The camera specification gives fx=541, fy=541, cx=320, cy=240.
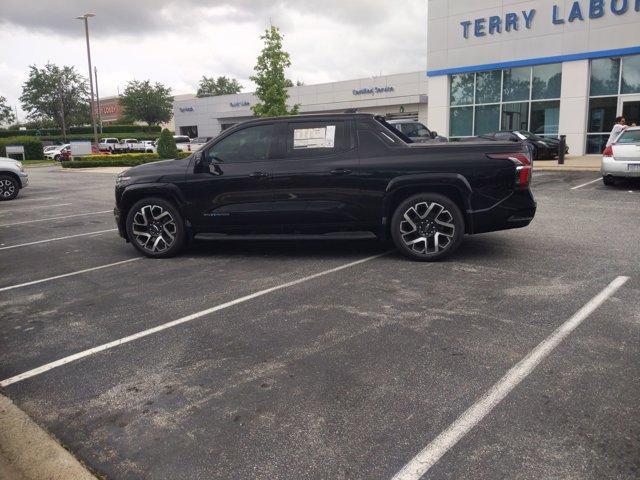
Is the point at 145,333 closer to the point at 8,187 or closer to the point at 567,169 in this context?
the point at 8,187

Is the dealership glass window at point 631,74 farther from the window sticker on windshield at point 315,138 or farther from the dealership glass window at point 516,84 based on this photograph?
the window sticker on windshield at point 315,138

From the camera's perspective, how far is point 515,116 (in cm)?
2672

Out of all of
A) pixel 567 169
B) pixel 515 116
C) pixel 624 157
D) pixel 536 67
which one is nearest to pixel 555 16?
pixel 536 67

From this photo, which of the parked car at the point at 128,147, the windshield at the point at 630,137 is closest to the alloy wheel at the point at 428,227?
the windshield at the point at 630,137

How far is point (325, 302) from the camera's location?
5.16 meters

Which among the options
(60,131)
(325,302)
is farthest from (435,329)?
(60,131)

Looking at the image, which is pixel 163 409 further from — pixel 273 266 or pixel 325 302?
pixel 273 266

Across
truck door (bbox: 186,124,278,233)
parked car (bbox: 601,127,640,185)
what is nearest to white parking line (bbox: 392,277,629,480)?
truck door (bbox: 186,124,278,233)

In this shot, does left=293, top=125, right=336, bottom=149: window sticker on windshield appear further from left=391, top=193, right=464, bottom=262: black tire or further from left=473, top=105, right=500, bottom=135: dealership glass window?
left=473, top=105, right=500, bottom=135: dealership glass window

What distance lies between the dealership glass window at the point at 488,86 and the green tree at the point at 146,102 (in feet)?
199

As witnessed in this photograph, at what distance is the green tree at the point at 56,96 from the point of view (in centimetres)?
7344

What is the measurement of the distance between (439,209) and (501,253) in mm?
1145

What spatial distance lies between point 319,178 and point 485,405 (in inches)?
157

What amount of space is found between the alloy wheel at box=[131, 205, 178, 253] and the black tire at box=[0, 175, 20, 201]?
11034mm
